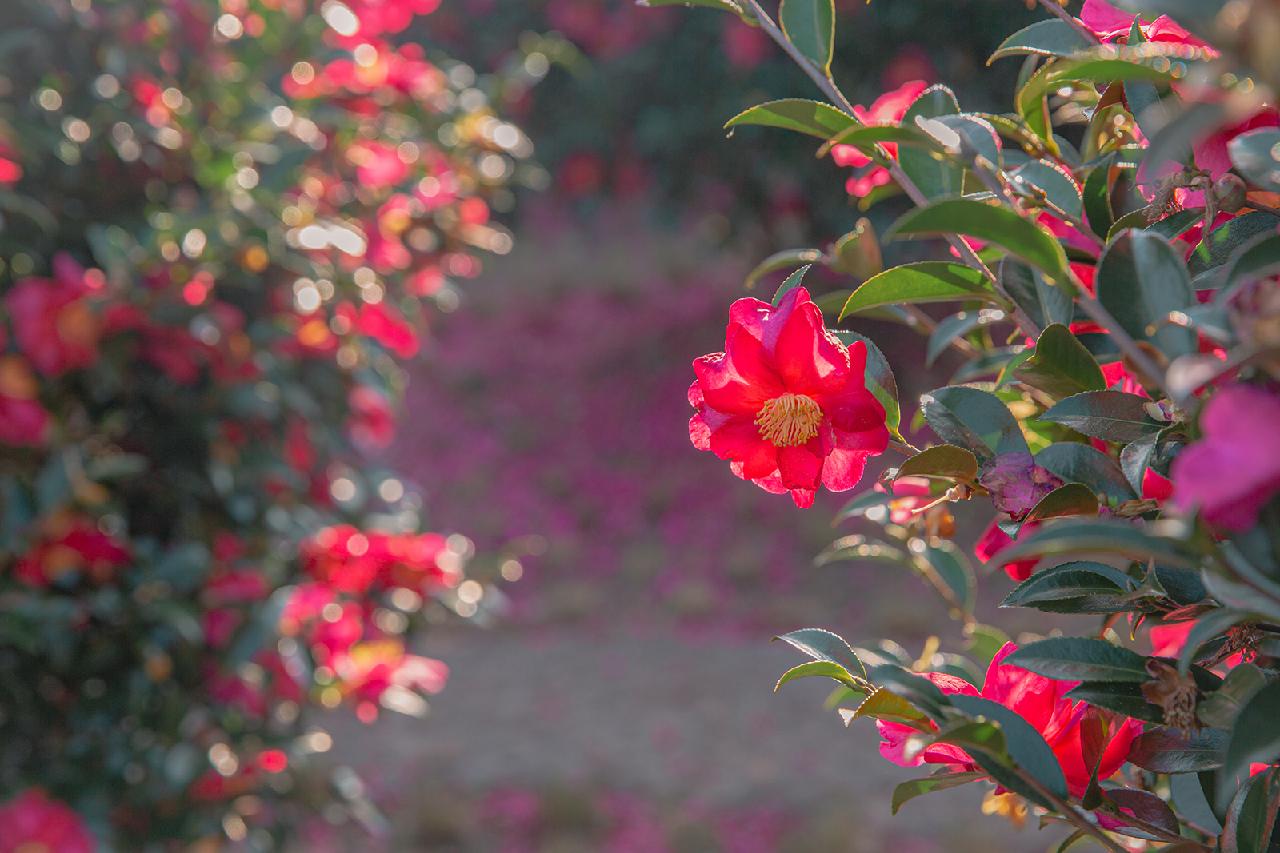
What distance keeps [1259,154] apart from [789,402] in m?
0.24

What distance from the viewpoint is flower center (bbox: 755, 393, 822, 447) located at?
60 centimetres

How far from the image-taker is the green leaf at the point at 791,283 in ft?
1.90

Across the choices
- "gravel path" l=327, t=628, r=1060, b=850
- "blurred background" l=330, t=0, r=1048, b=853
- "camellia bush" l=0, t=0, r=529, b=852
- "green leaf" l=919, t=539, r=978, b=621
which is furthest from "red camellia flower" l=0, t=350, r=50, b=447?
"gravel path" l=327, t=628, r=1060, b=850

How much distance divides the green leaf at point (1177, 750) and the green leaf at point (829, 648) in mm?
143

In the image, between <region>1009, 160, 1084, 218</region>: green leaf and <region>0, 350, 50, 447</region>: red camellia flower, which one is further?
<region>0, 350, 50, 447</region>: red camellia flower

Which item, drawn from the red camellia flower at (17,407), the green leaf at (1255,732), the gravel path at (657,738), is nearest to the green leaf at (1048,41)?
the green leaf at (1255,732)

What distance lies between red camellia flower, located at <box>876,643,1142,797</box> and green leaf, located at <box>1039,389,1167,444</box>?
13 cm

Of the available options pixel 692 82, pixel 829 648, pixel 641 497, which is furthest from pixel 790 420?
pixel 692 82

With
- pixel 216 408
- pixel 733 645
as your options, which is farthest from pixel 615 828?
pixel 216 408

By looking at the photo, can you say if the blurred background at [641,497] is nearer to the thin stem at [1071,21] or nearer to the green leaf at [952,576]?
the green leaf at [952,576]

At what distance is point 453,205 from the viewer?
1.99 meters

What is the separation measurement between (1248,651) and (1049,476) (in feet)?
0.43

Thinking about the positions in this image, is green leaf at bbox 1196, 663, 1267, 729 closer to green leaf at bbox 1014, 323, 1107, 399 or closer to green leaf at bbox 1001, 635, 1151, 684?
green leaf at bbox 1001, 635, 1151, 684

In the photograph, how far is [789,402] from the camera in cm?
61
